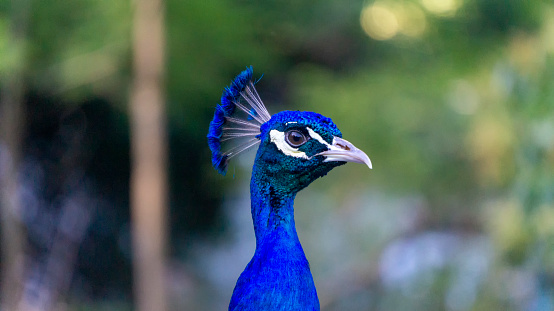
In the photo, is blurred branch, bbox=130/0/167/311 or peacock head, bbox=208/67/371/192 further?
blurred branch, bbox=130/0/167/311

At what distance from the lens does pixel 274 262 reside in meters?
1.26

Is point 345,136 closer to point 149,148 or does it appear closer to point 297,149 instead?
point 149,148

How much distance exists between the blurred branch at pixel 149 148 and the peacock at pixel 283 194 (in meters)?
2.81

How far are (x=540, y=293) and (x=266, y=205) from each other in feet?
11.5

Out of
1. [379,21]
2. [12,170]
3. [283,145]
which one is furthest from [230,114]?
[379,21]

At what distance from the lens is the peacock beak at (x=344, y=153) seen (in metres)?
1.25

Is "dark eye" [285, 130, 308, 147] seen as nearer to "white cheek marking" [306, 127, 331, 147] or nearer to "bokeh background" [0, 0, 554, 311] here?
"white cheek marking" [306, 127, 331, 147]

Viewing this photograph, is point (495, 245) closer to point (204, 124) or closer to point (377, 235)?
point (377, 235)

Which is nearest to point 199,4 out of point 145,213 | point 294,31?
point 294,31

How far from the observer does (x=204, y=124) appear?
5602mm

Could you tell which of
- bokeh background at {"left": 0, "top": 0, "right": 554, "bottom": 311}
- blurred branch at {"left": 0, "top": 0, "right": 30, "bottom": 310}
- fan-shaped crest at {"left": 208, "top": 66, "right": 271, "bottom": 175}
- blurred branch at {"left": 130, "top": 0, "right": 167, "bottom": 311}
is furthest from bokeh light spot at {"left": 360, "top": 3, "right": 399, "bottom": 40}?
fan-shaped crest at {"left": 208, "top": 66, "right": 271, "bottom": 175}

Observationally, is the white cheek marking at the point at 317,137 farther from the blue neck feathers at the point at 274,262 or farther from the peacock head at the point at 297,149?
the blue neck feathers at the point at 274,262

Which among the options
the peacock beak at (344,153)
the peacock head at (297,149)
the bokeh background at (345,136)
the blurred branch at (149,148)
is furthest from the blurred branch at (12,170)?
the peacock beak at (344,153)

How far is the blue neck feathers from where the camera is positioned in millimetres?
1232
